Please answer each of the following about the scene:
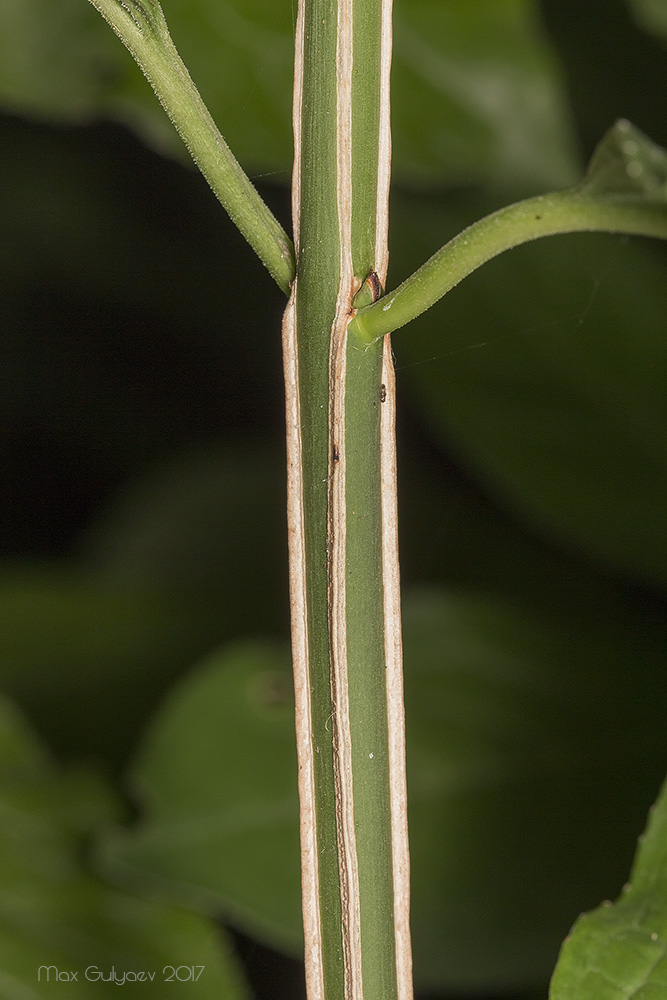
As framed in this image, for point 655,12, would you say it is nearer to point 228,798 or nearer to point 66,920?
point 228,798

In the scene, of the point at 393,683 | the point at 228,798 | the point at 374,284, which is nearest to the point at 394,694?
the point at 393,683

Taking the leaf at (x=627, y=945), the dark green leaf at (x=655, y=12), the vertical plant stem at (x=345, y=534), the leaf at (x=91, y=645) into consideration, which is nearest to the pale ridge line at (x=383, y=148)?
the vertical plant stem at (x=345, y=534)

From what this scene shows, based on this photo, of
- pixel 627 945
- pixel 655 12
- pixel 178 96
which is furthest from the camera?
pixel 655 12

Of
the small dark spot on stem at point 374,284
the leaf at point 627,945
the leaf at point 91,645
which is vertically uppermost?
the small dark spot on stem at point 374,284

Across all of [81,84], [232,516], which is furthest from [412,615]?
[81,84]

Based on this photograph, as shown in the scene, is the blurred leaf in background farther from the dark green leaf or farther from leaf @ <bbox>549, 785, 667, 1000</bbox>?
leaf @ <bbox>549, 785, 667, 1000</bbox>

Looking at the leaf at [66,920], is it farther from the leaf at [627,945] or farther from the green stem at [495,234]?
the green stem at [495,234]

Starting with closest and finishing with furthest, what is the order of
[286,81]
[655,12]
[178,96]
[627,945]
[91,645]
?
[178,96], [627,945], [655,12], [286,81], [91,645]

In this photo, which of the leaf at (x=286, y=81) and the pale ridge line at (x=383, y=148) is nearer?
the pale ridge line at (x=383, y=148)
